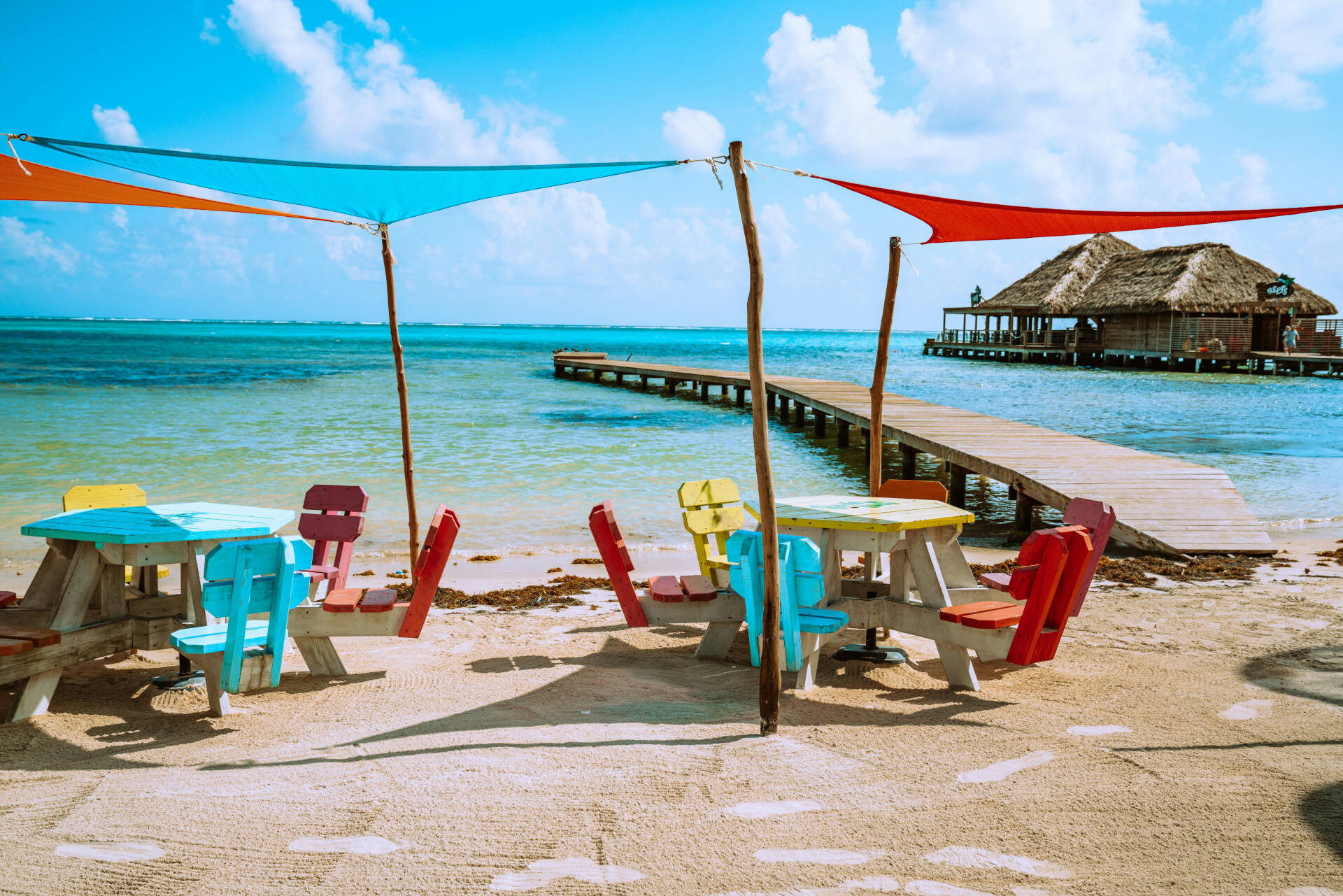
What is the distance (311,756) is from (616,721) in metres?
1.14

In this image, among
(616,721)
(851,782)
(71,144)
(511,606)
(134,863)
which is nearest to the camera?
(134,863)

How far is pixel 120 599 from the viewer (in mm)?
4180

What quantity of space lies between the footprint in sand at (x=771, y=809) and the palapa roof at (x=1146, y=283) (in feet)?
128

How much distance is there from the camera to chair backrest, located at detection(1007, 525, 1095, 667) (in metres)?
3.74

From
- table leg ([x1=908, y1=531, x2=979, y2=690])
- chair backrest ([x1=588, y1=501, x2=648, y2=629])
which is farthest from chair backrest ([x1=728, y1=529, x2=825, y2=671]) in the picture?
chair backrest ([x1=588, y1=501, x2=648, y2=629])

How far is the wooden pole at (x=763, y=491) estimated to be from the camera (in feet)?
11.4

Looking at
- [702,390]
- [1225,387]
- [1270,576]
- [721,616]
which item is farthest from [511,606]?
[1225,387]

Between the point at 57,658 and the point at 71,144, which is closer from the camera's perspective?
the point at 57,658

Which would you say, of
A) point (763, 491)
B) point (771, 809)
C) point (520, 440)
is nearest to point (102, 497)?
point (763, 491)

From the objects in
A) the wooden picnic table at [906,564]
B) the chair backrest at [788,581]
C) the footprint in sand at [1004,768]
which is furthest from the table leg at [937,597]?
the footprint in sand at [1004,768]

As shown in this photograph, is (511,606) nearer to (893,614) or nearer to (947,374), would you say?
(893,614)

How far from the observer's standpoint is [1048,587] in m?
3.76

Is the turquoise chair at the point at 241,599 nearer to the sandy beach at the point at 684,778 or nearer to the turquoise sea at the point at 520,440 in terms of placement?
the sandy beach at the point at 684,778

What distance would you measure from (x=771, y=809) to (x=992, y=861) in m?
0.66
